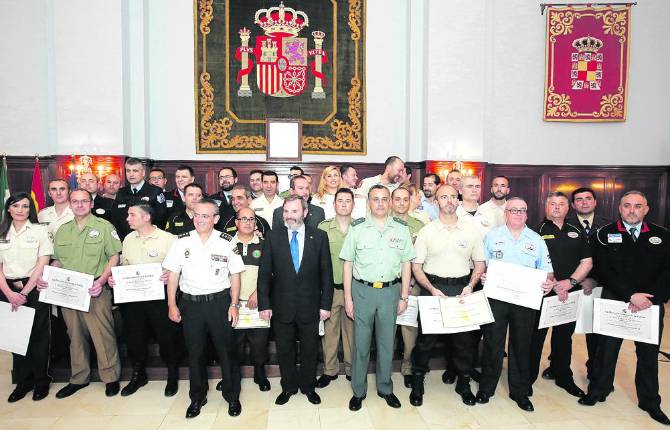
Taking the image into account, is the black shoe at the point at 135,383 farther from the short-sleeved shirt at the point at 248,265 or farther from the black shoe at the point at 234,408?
the short-sleeved shirt at the point at 248,265

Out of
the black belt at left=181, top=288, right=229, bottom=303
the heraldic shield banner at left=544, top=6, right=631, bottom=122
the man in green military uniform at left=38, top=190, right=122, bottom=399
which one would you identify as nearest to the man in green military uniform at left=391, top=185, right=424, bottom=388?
the black belt at left=181, top=288, right=229, bottom=303

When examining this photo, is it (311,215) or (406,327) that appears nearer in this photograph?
(406,327)

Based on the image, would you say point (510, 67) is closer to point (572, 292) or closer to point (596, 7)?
point (596, 7)

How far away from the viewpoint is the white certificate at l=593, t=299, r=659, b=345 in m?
3.12

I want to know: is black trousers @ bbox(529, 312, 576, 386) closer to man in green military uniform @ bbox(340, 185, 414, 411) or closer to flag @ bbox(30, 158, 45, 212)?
man in green military uniform @ bbox(340, 185, 414, 411)

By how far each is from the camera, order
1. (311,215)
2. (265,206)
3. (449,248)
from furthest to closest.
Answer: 1. (265,206)
2. (311,215)
3. (449,248)

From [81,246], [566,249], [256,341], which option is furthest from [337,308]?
[81,246]

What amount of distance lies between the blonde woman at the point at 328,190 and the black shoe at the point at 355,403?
1936mm

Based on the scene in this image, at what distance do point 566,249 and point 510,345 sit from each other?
922 mm

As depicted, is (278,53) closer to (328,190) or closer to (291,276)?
(328,190)

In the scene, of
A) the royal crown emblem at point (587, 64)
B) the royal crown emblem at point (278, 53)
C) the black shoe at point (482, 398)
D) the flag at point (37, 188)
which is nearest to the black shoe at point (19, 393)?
the black shoe at point (482, 398)

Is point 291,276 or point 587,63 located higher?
point 587,63

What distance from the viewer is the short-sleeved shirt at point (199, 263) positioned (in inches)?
122

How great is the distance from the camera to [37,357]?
11.6ft
